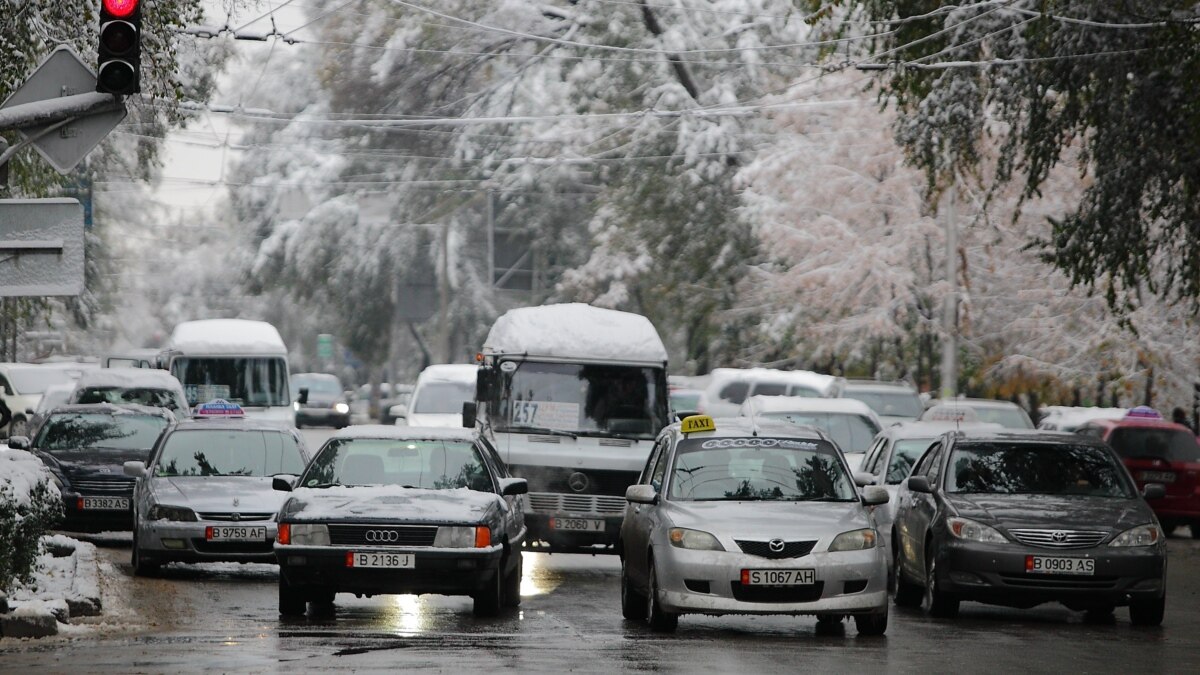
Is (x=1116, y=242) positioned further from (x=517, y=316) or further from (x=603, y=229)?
(x=603, y=229)

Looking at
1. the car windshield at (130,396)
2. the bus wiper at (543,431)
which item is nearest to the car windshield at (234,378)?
the car windshield at (130,396)

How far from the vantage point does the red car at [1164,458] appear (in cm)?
2817

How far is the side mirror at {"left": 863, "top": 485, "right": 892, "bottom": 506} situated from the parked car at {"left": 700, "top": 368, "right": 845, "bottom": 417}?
2224 centimetres

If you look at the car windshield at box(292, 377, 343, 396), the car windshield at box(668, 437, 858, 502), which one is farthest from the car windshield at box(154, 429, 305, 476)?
the car windshield at box(292, 377, 343, 396)

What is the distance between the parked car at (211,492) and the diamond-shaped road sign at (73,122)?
5632 mm

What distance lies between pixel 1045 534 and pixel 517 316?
310 inches

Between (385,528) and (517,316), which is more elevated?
(517,316)

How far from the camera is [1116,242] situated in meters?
20.5

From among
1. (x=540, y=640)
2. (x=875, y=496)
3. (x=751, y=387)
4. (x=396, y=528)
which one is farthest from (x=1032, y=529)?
(x=751, y=387)

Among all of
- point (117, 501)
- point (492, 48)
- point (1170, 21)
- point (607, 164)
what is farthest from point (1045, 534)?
point (607, 164)

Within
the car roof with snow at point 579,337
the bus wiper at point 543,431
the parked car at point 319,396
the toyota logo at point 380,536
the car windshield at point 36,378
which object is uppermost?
the car roof with snow at point 579,337

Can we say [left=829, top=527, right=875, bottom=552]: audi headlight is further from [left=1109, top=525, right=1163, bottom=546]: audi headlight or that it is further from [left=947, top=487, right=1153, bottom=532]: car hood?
[left=1109, top=525, right=1163, bottom=546]: audi headlight

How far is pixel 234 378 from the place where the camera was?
33.1m

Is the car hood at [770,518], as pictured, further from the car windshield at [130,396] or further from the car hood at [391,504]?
the car windshield at [130,396]
